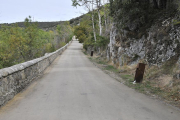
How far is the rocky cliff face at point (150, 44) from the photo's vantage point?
10133 mm

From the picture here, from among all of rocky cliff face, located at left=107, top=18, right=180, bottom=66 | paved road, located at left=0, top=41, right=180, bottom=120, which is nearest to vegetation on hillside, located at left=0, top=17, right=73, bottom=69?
rocky cliff face, located at left=107, top=18, right=180, bottom=66

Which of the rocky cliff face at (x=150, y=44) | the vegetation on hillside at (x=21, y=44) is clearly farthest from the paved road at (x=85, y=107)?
the vegetation on hillside at (x=21, y=44)

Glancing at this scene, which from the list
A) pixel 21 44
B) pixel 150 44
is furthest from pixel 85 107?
pixel 21 44

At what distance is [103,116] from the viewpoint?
4.93 metres

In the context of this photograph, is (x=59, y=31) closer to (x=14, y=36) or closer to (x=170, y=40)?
(x=14, y=36)

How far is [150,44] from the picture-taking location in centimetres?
1208

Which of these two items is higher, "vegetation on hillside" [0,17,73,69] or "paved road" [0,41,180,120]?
"vegetation on hillside" [0,17,73,69]

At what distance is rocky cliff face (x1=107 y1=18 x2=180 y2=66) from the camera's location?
1013cm

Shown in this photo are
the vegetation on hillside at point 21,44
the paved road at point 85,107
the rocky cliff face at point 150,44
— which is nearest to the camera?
the paved road at point 85,107

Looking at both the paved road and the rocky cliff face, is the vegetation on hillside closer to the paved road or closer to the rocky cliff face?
the rocky cliff face

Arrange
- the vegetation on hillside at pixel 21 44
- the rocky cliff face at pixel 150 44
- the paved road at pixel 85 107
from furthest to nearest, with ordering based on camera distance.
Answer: the vegetation on hillside at pixel 21 44, the rocky cliff face at pixel 150 44, the paved road at pixel 85 107

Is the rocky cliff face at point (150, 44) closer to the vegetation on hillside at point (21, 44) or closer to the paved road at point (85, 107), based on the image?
the paved road at point (85, 107)

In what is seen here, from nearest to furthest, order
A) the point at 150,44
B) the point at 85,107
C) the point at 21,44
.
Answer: the point at 85,107
the point at 150,44
the point at 21,44

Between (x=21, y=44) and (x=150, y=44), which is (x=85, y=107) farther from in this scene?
(x=21, y=44)
